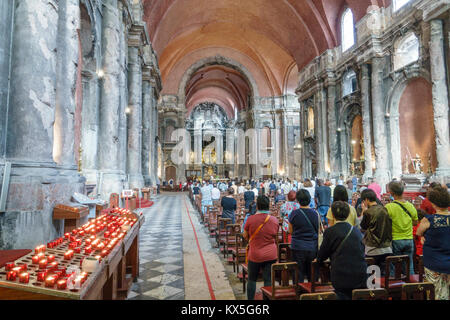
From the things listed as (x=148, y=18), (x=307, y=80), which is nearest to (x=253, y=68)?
(x=307, y=80)

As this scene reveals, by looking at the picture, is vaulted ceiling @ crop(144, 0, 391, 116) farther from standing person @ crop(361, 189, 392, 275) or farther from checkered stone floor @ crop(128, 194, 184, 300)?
standing person @ crop(361, 189, 392, 275)

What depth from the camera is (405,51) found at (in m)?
14.4

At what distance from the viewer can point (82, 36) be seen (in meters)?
8.48

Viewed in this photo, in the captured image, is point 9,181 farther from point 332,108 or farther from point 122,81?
point 332,108

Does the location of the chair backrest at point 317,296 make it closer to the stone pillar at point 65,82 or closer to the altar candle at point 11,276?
the altar candle at point 11,276

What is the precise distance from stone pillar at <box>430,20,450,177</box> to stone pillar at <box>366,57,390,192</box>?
3510 mm

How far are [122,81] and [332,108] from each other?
48.7 feet

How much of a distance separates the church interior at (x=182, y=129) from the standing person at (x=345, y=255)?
Result: 11 cm

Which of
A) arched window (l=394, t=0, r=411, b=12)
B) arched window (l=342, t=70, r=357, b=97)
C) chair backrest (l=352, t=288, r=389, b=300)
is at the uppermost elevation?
arched window (l=394, t=0, r=411, b=12)

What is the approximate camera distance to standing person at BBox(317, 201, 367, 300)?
2412mm

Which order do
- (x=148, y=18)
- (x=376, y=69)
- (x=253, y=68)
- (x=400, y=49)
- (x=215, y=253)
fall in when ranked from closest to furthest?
(x=215, y=253), (x=400, y=49), (x=376, y=69), (x=148, y=18), (x=253, y=68)

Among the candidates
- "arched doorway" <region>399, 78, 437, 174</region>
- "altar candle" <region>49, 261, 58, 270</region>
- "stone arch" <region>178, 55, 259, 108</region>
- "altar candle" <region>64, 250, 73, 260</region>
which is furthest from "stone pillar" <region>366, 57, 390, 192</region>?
"stone arch" <region>178, 55, 259, 108</region>

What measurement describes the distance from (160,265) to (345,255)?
11.4 feet

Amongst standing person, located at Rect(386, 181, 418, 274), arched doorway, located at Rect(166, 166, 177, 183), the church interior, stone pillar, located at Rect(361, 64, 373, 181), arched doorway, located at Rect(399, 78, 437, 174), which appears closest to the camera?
standing person, located at Rect(386, 181, 418, 274)
